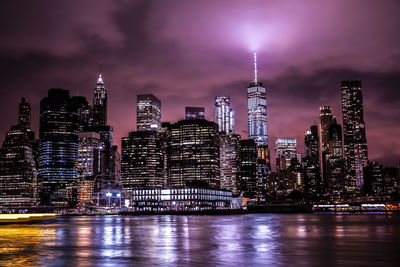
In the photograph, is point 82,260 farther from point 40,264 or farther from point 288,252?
point 288,252

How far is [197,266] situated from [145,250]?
1292cm

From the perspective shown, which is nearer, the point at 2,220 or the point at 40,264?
the point at 40,264

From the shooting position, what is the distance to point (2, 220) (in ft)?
362

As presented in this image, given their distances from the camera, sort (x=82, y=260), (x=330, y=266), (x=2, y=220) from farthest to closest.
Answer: (x=2, y=220) < (x=82, y=260) < (x=330, y=266)

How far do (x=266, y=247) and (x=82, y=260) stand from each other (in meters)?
18.8

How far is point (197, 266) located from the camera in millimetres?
33031

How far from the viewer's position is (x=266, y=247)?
46.7 meters

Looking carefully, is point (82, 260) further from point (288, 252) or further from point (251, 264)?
point (288, 252)

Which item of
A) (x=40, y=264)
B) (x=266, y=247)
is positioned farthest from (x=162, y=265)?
(x=266, y=247)

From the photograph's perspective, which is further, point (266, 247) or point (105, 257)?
point (266, 247)

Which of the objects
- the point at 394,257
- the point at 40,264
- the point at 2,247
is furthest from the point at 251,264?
the point at 2,247

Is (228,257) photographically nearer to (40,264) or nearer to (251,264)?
(251,264)

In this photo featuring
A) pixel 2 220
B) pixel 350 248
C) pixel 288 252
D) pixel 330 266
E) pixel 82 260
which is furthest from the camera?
pixel 2 220

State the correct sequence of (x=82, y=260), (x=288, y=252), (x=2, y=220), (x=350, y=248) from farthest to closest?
1. (x=2, y=220)
2. (x=350, y=248)
3. (x=288, y=252)
4. (x=82, y=260)
